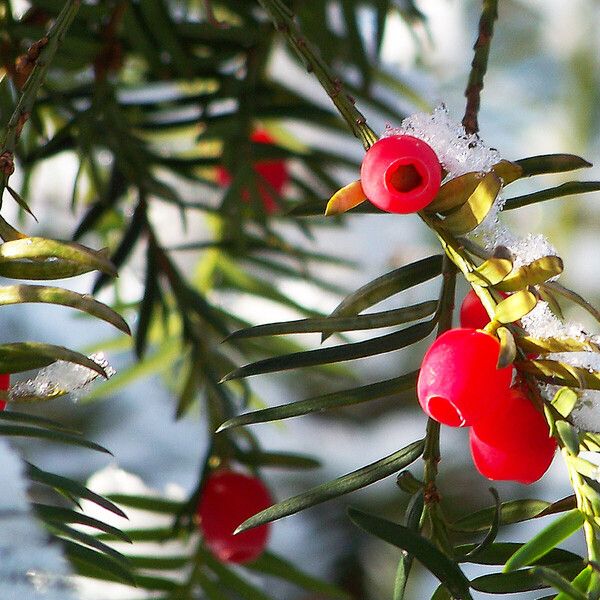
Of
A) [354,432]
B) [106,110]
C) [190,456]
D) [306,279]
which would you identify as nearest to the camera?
[106,110]

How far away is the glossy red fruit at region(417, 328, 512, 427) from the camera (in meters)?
0.37

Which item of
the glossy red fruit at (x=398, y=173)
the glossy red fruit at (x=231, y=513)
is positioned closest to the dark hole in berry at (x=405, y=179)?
the glossy red fruit at (x=398, y=173)

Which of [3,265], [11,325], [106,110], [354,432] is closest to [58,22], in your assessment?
[3,265]

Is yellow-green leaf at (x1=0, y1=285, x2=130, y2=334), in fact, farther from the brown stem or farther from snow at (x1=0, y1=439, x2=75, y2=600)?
the brown stem

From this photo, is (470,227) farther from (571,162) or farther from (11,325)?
(11,325)

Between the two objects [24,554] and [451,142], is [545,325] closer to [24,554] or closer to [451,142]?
[451,142]

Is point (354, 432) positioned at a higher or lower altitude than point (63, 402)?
higher

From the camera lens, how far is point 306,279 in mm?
993

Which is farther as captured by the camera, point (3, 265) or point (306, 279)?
point (306, 279)

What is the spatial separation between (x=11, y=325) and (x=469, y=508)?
0.76m

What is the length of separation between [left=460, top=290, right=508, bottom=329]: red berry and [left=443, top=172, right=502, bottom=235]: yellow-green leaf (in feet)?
0.17

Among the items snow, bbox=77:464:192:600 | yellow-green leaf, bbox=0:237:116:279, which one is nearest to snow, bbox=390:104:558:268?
yellow-green leaf, bbox=0:237:116:279

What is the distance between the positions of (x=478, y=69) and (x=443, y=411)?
202 mm

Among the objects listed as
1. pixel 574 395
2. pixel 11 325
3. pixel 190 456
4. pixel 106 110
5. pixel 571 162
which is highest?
pixel 11 325
